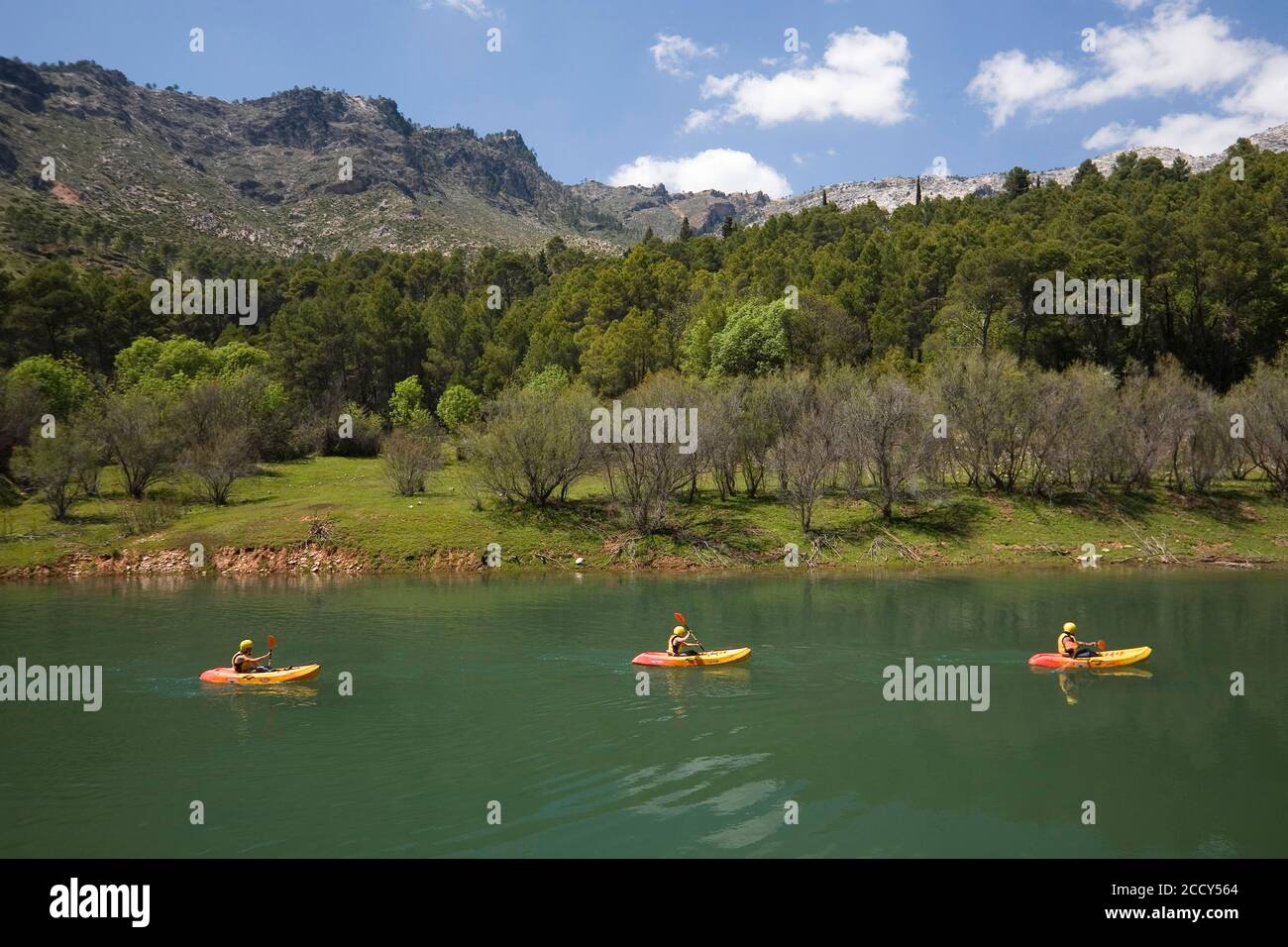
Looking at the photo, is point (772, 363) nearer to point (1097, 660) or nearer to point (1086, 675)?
point (1097, 660)

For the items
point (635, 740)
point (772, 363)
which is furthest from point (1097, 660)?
point (772, 363)

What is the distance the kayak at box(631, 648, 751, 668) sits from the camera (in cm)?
2359

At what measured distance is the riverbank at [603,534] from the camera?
137 feet

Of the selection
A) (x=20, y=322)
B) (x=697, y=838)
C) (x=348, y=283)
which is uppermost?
(x=348, y=283)

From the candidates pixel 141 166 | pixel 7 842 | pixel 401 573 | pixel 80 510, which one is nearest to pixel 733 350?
pixel 401 573

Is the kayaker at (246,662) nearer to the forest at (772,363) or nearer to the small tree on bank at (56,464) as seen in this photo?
the forest at (772,363)

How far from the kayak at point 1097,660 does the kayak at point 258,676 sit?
2124 centimetres

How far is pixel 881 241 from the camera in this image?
9162cm

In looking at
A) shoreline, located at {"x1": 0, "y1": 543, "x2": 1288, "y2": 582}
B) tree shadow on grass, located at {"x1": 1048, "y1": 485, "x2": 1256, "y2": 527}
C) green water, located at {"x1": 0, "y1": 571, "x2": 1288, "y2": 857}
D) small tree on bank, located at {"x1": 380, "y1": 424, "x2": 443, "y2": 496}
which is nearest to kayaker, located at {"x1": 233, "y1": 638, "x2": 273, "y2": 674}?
green water, located at {"x1": 0, "y1": 571, "x2": 1288, "y2": 857}

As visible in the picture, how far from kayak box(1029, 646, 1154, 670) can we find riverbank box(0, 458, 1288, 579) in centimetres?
1983

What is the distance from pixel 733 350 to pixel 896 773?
51.3 meters

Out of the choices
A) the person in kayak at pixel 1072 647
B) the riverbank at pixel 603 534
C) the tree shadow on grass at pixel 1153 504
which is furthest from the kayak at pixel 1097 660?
the tree shadow on grass at pixel 1153 504

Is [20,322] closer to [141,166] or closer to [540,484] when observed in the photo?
[540,484]

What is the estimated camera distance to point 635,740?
17.7 metres
